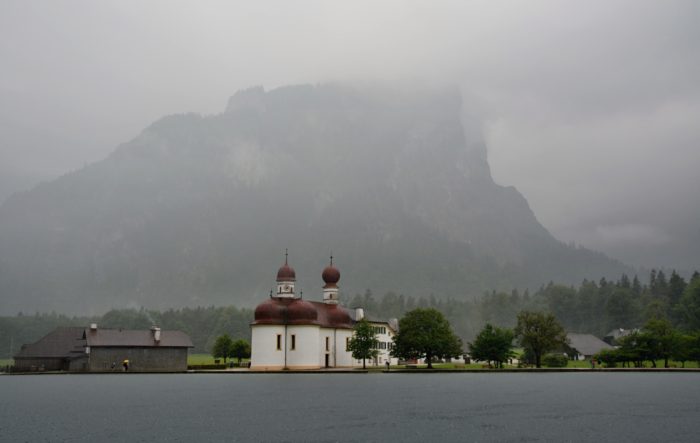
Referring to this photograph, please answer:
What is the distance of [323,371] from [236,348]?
2811 centimetres

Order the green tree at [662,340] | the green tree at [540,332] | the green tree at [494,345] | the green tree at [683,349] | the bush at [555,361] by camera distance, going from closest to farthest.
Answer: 1. the green tree at [662,340]
2. the green tree at [683,349]
3. the green tree at [494,345]
4. the green tree at [540,332]
5. the bush at [555,361]

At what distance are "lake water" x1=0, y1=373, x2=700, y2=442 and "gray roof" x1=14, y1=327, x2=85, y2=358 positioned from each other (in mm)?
41430

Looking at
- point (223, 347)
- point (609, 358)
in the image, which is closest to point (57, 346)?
point (223, 347)

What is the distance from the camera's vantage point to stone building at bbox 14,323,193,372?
315 feet

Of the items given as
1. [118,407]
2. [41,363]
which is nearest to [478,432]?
[118,407]

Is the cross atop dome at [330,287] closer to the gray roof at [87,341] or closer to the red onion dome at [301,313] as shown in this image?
the red onion dome at [301,313]

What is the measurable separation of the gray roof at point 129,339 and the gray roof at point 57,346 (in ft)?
10.7

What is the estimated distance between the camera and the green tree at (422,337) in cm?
9688

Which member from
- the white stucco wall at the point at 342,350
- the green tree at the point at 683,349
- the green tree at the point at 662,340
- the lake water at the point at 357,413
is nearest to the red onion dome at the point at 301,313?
the white stucco wall at the point at 342,350

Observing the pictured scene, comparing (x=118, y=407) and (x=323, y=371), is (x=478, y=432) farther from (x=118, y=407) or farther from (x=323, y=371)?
(x=323, y=371)

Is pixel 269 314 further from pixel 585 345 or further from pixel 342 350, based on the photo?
pixel 585 345

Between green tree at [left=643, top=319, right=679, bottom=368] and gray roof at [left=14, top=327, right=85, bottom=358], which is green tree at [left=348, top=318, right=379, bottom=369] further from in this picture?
gray roof at [left=14, top=327, right=85, bottom=358]

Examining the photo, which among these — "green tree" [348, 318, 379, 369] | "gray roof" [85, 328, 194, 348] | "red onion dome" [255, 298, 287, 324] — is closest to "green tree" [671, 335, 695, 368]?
"green tree" [348, 318, 379, 369]

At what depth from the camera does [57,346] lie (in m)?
100
